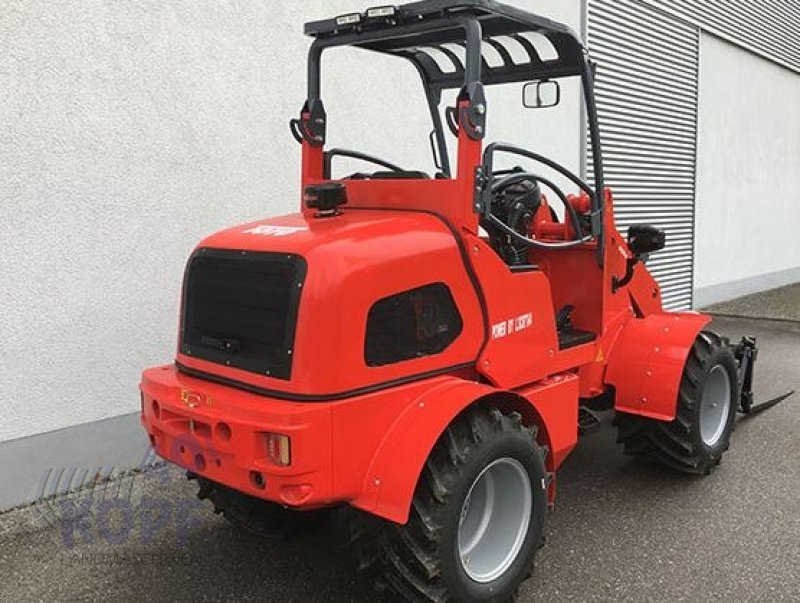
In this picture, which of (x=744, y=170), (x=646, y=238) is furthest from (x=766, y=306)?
(x=646, y=238)

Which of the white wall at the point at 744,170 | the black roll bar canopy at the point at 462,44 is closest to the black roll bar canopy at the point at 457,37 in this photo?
the black roll bar canopy at the point at 462,44

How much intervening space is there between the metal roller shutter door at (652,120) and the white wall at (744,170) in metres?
0.41

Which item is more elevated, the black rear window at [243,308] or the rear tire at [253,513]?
the black rear window at [243,308]

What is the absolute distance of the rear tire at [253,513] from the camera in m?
3.36

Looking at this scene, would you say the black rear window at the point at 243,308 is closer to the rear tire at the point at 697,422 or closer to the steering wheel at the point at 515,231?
the steering wheel at the point at 515,231

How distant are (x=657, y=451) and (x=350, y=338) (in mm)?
2408

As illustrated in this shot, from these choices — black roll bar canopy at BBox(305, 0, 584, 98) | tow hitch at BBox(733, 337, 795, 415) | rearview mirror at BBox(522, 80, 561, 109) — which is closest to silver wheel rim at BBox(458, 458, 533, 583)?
black roll bar canopy at BBox(305, 0, 584, 98)

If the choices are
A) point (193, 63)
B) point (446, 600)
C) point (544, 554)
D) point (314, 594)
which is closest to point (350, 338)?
point (446, 600)

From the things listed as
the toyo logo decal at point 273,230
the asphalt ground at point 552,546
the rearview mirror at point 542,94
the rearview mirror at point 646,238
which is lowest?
the asphalt ground at point 552,546

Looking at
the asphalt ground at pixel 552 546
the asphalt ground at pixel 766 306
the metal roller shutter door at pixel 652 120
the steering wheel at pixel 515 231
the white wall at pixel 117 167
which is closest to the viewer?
the asphalt ground at pixel 552 546

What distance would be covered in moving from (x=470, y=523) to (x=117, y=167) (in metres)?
2.81

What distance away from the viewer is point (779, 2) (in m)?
12.4

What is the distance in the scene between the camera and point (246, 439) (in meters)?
2.58

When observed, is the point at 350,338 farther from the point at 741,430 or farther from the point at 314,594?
→ the point at 741,430
